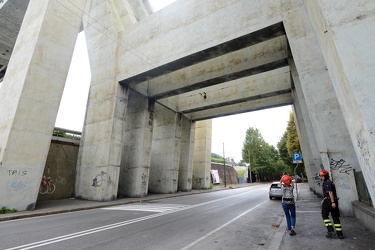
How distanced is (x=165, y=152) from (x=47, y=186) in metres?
12.0

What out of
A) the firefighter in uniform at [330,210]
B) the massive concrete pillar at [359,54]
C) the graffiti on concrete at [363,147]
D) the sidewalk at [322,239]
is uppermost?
the massive concrete pillar at [359,54]

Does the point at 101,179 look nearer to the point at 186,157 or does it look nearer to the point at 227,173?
the point at 186,157

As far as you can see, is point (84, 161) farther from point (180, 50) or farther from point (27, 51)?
point (180, 50)

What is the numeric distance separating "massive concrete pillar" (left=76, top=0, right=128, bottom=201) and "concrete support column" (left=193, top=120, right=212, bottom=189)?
640 inches

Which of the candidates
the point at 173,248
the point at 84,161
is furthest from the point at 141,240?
the point at 84,161

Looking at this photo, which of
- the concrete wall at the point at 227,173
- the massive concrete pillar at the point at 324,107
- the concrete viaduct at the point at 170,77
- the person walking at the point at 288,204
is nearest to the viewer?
the concrete viaduct at the point at 170,77

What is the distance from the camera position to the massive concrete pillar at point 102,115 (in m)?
16.6

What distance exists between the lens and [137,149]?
20.0m

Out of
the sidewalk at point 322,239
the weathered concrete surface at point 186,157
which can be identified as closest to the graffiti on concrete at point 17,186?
the sidewalk at point 322,239

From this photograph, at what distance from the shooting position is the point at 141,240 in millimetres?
5645

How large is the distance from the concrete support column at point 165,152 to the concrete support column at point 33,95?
532 inches

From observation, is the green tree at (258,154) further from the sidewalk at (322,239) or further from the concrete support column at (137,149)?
the sidewalk at (322,239)

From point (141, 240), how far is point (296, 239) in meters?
4.10

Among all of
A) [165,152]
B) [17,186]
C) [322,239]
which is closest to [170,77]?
[165,152]
